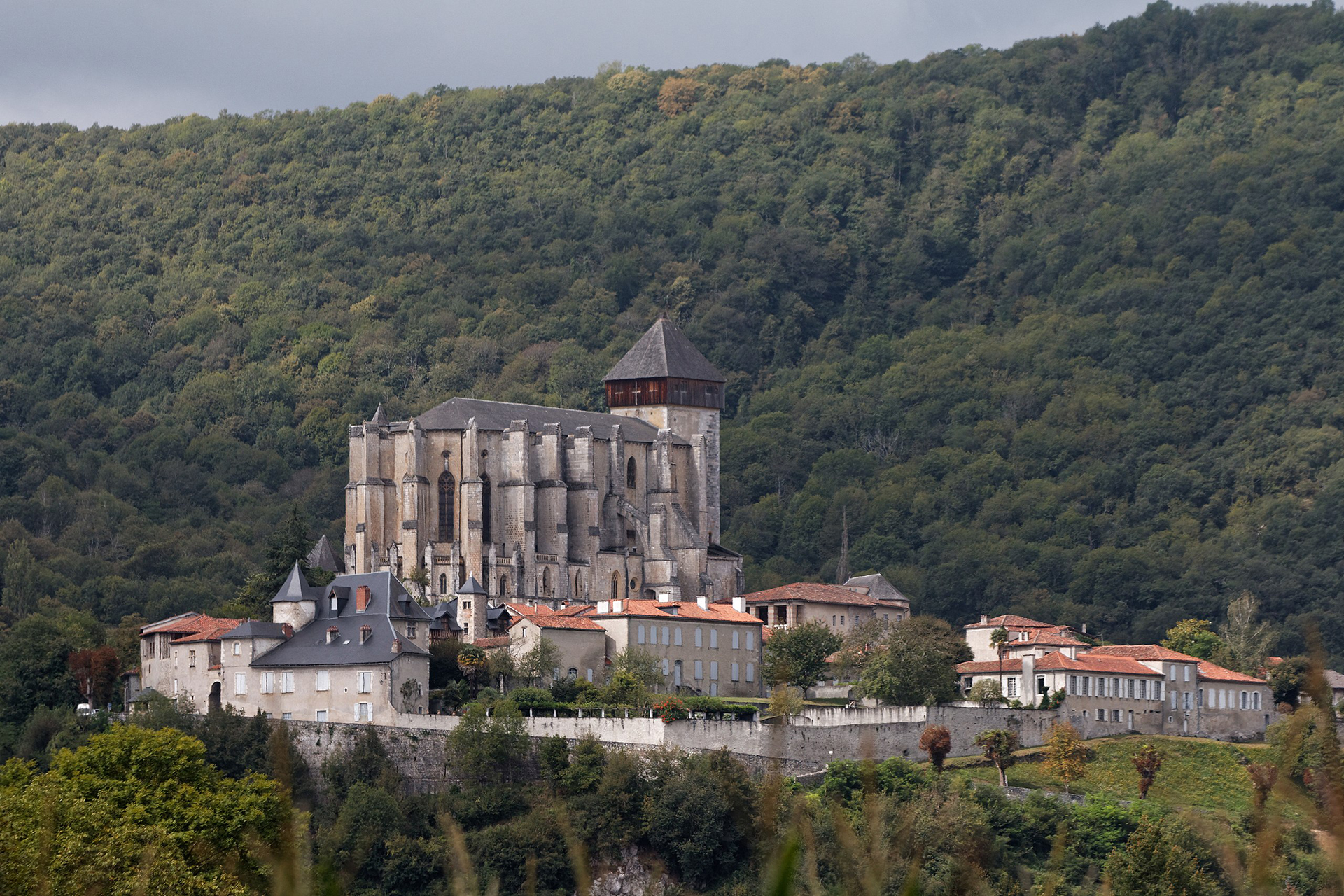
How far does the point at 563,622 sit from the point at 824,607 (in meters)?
14.9

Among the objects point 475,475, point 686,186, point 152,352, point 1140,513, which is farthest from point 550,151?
point 475,475

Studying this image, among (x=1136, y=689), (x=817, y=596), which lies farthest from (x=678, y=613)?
(x=1136, y=689)

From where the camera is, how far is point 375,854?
58344 mm

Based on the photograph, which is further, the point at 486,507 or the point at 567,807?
the point at 486,507

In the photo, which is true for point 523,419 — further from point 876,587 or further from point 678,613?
point 678,613

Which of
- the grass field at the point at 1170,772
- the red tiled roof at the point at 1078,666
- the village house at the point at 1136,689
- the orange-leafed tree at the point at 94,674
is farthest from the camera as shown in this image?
the red tiled roof at the point at 1078,666

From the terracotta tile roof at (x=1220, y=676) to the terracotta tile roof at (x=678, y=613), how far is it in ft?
50.5

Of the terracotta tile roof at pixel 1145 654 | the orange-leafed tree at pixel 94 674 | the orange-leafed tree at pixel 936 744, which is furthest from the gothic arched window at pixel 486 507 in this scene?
the orange-leafed tree at pixel 936 744

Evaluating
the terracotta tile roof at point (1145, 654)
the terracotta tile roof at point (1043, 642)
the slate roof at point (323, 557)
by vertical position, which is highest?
the slate roof at point (323, 557)

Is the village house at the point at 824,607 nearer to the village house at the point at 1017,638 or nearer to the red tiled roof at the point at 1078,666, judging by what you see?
the village house at the point at 1017,638

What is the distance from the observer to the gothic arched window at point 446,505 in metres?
84.7

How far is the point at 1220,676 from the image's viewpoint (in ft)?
242

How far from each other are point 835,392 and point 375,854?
9306 cm

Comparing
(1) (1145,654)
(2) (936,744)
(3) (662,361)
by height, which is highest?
(3) (662,361)
